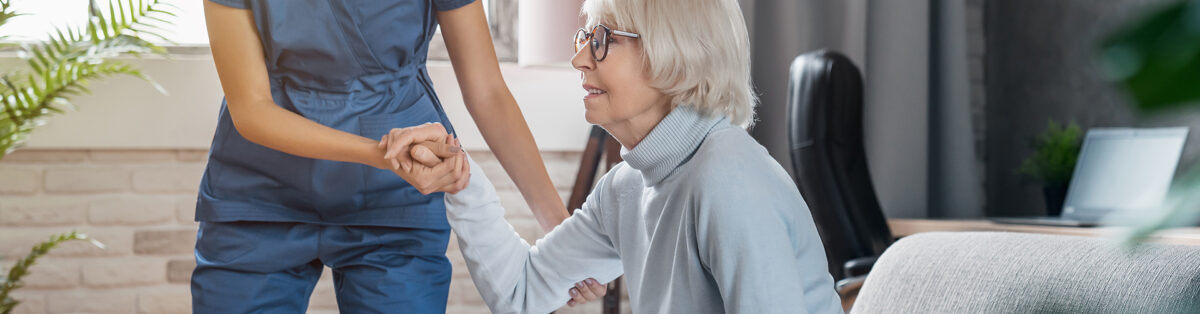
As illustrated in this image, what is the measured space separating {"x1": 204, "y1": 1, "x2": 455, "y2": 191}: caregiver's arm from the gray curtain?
73.9 inches

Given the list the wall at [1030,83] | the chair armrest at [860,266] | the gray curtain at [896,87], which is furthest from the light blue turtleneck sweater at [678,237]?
the wall at [1030,83]

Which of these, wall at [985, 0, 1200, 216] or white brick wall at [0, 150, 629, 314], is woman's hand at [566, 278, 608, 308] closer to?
white brick wall at [0, 150, 629, 314]

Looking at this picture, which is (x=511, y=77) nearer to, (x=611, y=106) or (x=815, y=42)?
(x=815, y=42)

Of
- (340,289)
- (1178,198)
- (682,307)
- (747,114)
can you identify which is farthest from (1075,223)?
(1178,198)

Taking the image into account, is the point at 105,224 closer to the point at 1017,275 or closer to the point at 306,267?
the point at 306,267

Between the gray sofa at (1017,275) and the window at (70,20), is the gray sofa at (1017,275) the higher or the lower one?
the higher one

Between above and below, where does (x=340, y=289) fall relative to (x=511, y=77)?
above

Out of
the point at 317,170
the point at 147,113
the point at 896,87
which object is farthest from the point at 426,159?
the point at 896,87

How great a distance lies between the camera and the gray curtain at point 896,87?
2.92 metres

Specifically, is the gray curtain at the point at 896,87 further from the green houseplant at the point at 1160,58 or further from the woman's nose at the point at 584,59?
the green houseplant at the point at 1160,58

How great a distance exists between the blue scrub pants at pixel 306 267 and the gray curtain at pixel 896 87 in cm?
182

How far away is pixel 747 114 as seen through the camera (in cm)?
114

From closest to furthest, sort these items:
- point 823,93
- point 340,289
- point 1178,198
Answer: point 1178,198 < point 340,289 < point 823,93

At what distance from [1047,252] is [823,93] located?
1.26 metres
